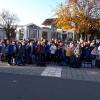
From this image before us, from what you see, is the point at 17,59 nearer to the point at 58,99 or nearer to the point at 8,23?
the point at 58,99

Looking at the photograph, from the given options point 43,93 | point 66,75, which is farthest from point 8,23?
point 43,93

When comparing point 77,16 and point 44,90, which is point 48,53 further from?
point 77,16

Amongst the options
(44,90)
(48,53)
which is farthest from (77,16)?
(44,90)

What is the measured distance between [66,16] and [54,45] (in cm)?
2372

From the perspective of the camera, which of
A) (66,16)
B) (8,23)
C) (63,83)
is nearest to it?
(63,83)

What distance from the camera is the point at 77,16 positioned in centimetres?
4466

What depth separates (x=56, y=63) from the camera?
2183 cm

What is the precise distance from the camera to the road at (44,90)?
10245mm

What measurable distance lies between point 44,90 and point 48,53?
1036cm

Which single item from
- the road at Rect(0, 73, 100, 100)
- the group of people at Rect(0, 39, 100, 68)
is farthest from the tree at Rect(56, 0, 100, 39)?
the road at Rect(0, 73, 100, 100)

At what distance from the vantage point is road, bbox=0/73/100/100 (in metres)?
10.2

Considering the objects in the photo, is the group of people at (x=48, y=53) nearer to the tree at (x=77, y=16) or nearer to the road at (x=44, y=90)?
the road at (x=44, y=90)

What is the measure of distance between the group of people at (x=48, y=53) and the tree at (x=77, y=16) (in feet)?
75.4

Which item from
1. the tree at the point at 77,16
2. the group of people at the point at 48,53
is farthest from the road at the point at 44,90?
the tree at the point at 77,16
